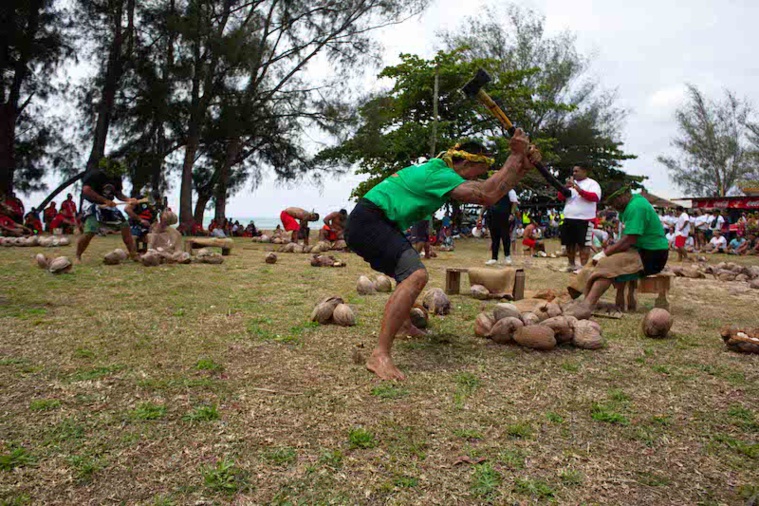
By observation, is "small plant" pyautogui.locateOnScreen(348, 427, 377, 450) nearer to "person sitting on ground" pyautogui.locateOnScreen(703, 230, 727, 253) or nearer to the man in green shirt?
the man in green shirt

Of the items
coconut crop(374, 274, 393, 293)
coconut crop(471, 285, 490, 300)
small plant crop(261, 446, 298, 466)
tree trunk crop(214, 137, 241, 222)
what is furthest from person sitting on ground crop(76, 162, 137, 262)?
tree trunk crop(214, 137, 241, 222)

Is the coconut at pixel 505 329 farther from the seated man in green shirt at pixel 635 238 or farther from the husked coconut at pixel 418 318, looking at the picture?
the seated man in green shirt at pixel 635 238

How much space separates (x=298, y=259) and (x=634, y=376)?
8.76 metres

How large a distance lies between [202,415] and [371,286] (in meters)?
4.07

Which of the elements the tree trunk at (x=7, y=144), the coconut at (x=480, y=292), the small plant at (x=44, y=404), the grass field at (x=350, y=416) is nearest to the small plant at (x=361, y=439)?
the grass field at (x=350, y=416)

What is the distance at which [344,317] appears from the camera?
482cm

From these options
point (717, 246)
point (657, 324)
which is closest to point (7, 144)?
point (657, 324)

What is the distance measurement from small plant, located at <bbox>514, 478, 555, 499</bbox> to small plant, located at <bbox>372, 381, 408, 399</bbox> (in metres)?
1.02

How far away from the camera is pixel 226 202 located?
83.4 ft

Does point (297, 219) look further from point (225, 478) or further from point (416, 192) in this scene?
point (225, 478)

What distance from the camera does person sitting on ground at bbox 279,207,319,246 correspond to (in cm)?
1477

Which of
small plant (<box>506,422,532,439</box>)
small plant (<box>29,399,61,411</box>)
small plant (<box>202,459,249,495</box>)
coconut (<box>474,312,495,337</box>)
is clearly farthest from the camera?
coconut (<box>474,312,495,337</box>)

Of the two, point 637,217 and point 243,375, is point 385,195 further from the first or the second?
point 637,217

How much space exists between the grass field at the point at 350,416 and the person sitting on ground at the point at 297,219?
9.75 meters
